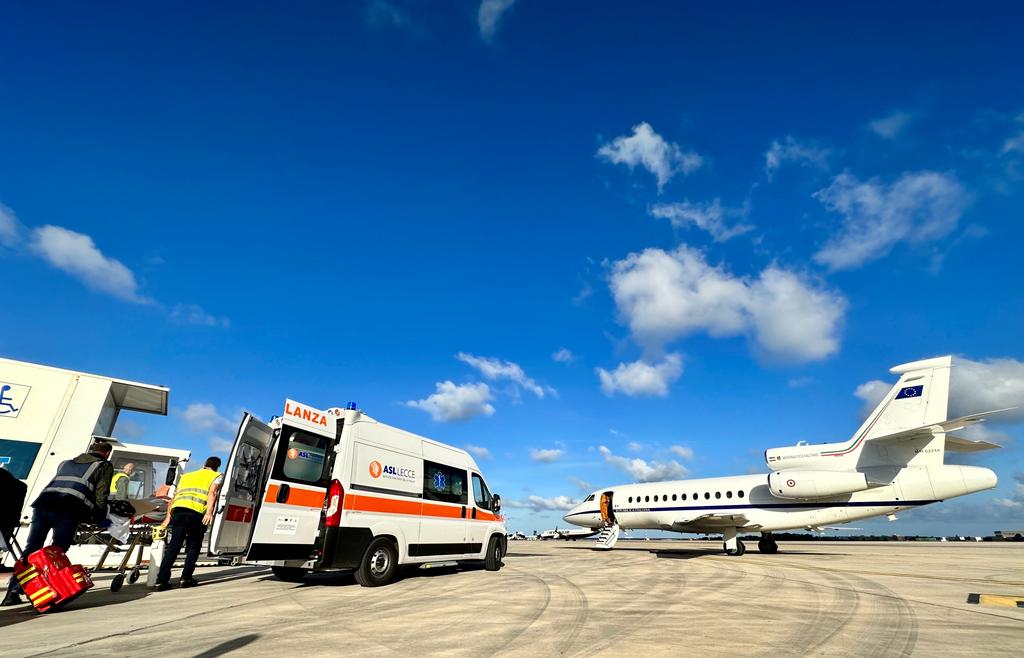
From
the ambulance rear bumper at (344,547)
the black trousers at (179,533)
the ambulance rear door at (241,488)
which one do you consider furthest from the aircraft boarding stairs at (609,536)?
the black trousers at (179,533)

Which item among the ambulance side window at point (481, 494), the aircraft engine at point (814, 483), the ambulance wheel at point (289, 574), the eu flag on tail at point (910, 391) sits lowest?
the ambulance wheel at point (289, 574)

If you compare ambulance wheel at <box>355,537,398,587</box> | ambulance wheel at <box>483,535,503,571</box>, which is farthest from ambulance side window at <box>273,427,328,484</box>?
ambulance wheel at <box>483,535,503,571</box>

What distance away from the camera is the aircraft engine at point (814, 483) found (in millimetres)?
18797

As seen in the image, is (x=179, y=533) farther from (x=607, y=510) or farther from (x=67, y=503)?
(x=607, y=510)

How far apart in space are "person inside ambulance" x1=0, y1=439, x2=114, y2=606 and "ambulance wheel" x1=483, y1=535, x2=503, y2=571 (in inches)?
306

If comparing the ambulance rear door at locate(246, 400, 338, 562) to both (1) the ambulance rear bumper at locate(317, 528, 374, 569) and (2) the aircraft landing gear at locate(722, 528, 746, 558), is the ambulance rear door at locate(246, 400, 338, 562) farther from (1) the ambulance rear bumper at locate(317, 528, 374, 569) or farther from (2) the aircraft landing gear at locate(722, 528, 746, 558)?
(2) the aircraft landing gear at locate(722, 528, 746, 558)

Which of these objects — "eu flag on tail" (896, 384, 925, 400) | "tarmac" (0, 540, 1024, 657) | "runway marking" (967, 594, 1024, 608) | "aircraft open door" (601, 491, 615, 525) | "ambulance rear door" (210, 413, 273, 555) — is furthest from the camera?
"aircraft open door" (601, 491, 615, 525)

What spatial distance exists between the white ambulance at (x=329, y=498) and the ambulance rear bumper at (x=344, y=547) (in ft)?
0.05

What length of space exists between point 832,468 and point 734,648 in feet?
62.5

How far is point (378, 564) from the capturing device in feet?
29.4

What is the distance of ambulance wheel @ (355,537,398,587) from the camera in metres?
8.55

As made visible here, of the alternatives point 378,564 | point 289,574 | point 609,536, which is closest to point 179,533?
point 289,574

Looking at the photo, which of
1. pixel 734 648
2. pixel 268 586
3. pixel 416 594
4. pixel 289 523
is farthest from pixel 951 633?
pixel 268 586

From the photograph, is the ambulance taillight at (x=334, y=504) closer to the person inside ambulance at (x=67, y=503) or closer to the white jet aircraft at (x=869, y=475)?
the person inside ambulance at (x=67, y=503)
